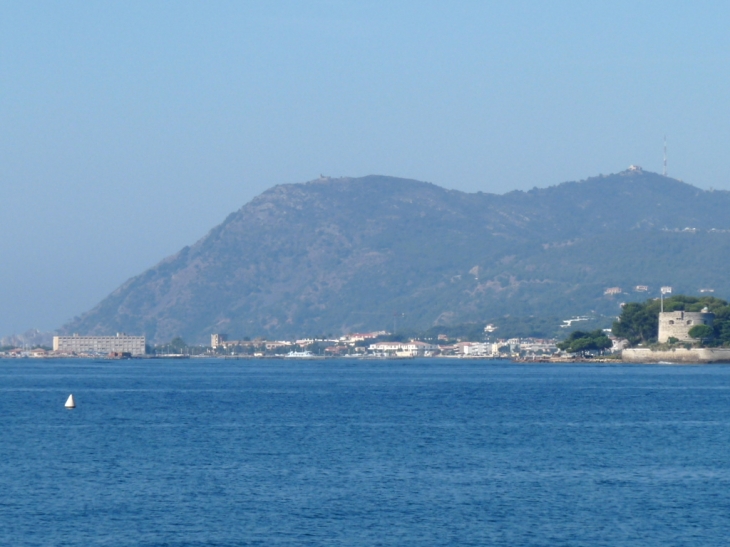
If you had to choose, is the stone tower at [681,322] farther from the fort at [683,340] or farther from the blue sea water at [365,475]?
the blue sea water at [365,475]

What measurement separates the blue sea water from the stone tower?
7584 centimetres

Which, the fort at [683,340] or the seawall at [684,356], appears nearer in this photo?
the seawall at [684,356]

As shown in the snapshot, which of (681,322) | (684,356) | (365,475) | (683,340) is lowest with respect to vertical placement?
(365,475)

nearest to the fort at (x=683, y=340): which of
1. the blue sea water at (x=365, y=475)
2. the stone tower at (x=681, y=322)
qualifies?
the stone tower at (x=681, y=322)

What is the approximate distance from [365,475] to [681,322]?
11053 cm

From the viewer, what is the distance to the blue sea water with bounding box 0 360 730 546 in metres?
29.3

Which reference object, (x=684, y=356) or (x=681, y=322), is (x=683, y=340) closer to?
(x=681, y=322)

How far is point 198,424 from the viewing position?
55250mm

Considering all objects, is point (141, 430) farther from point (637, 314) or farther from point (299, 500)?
point (637, 314)

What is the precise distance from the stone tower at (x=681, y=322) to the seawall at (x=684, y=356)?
6.04ft

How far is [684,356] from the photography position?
141250 millimetres

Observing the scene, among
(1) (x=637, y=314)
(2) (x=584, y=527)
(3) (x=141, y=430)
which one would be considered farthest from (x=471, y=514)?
(1) (x=637, y=314)

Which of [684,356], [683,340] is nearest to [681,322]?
[683,340]

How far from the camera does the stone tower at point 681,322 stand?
142m
